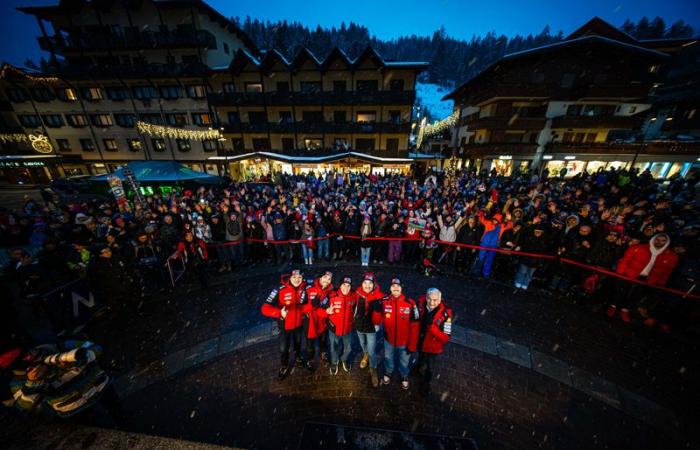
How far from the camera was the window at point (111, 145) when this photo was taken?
26.6 meters

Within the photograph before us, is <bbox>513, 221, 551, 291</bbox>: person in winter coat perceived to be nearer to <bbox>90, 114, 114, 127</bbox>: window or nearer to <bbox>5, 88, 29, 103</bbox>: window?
<bbox>90, 114, 114, 127</bbox>: window

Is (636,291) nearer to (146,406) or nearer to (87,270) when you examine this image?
(146,406)

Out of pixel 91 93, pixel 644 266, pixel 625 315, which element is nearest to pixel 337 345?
pixel 625 315

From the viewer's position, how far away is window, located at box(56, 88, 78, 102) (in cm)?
2509

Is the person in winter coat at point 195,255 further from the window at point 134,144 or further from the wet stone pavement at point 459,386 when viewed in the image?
the window at point 134,144

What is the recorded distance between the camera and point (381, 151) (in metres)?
24.5

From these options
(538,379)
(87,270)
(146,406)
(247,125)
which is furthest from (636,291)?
(247,125)

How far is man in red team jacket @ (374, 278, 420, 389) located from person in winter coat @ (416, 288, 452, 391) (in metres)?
0.14

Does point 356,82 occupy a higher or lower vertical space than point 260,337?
higher

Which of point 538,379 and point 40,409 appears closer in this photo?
point 40,409

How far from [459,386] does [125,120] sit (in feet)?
120

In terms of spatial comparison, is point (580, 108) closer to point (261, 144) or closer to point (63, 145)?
point (261, 144)

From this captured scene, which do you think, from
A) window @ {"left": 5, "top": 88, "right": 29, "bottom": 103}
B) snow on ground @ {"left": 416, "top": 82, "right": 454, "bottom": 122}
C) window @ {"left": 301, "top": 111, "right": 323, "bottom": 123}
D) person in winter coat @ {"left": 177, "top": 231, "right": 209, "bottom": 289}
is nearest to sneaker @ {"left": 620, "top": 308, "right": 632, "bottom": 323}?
person in winter coat @ {"left": 177, "top": 231, "right": 209, "bottom": 289}

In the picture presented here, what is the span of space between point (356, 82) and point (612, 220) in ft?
75.9
